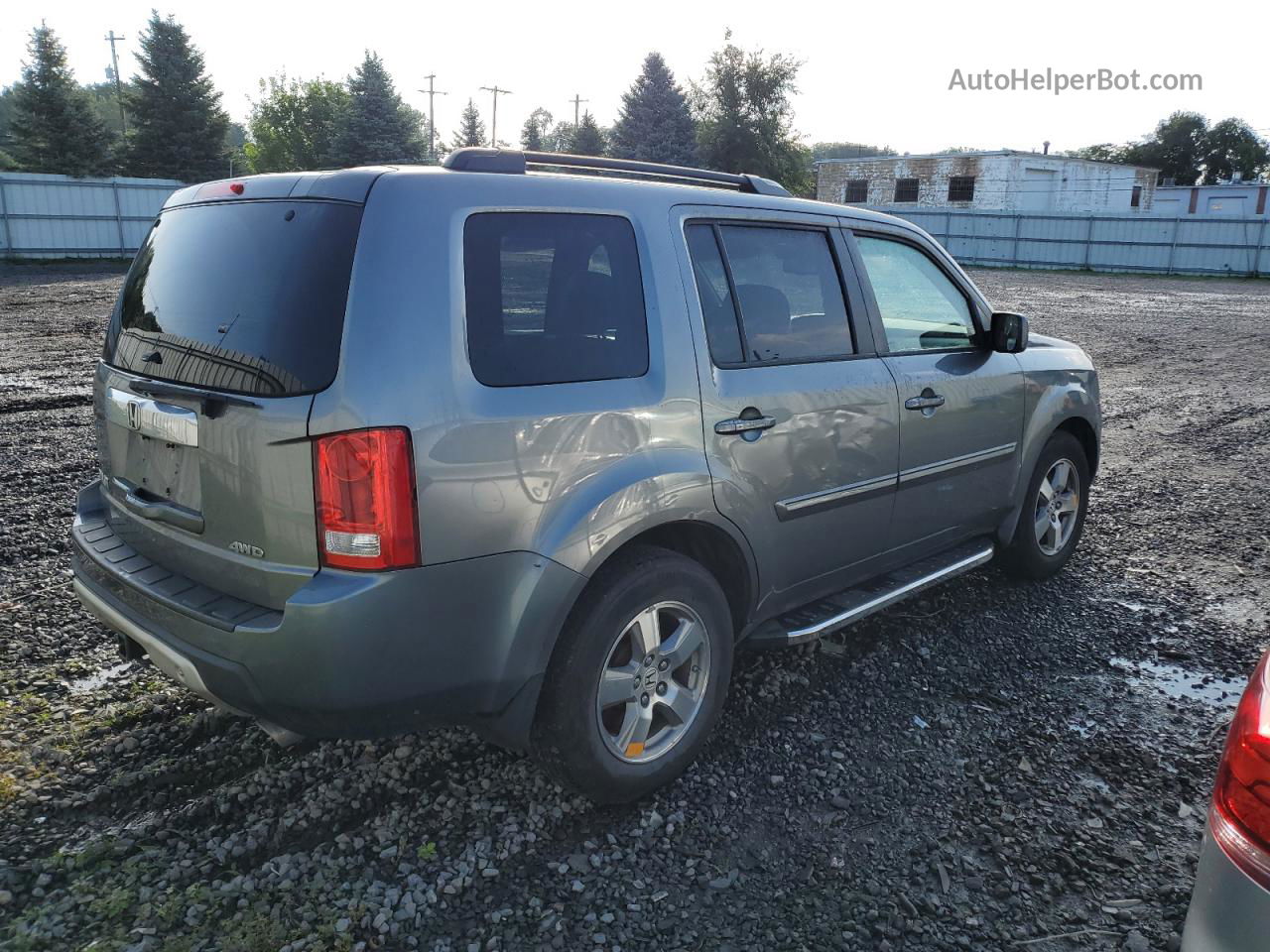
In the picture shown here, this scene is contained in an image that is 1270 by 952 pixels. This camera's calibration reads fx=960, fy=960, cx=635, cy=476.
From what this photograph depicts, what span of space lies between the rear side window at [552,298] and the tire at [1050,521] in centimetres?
277

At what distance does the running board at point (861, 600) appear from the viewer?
3.56 m

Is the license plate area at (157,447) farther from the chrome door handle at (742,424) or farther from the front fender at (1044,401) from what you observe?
the front fender at (1044,401)

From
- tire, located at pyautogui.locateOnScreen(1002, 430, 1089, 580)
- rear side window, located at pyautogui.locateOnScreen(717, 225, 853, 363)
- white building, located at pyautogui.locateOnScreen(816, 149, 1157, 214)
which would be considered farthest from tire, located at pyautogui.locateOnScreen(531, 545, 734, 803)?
white building, located at pyautogui.locateOnScreen(816, 149, 1157, 214)

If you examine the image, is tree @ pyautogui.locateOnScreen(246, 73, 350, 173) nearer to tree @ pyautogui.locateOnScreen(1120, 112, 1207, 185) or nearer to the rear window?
tree @ pyautogui.locateOnScreen(1120, 112, 1207, 185)

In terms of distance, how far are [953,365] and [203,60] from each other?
46786mm

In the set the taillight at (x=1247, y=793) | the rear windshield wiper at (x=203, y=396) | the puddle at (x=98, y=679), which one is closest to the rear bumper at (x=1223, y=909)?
the taillight at (x=1247, y=793)

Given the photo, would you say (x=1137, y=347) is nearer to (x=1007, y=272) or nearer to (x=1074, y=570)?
(x=1074, y=570)

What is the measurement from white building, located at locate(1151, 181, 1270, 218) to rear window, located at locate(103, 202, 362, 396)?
51380 mm

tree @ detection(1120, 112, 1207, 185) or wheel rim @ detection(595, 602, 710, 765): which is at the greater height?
tree @ detection(1120, 112, 1207, 185)

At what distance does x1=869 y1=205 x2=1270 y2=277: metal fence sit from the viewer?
31953 mm

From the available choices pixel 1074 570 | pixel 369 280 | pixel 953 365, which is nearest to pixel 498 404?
pixel 369 280

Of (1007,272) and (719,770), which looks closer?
(719,770)

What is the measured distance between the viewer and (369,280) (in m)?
2.47

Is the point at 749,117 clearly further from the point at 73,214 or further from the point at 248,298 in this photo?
the point at 248,298
